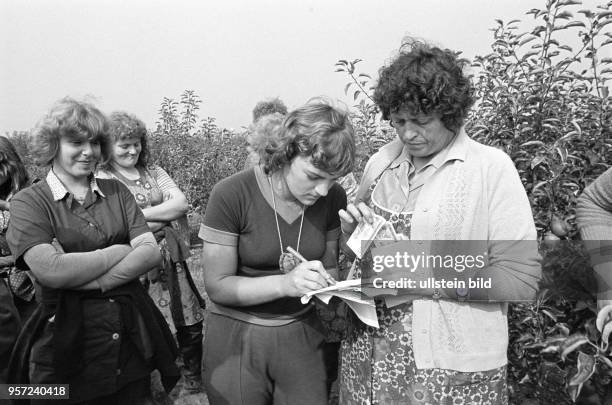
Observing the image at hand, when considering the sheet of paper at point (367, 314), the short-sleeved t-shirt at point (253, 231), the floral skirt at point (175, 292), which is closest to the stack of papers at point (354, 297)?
the sheet of paper at point (367, 314)

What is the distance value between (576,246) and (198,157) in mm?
7466

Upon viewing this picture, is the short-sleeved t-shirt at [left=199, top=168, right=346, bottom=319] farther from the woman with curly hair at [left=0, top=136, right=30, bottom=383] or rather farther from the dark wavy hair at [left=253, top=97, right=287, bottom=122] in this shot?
the dark wavy hair at [left=253, top=97, right=287, bottom=122]

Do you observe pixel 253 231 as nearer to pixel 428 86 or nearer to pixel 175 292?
pixel 428 86

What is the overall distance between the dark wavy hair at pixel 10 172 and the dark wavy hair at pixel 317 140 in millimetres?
1801

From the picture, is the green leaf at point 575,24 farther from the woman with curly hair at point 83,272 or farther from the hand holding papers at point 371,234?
the woman with curly hair at point 83,272

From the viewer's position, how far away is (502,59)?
9.87 feet

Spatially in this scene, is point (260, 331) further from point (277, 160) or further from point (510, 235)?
point (510, 235)

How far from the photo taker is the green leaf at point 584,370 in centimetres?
171

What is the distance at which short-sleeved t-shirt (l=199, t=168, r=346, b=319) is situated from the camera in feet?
6.89

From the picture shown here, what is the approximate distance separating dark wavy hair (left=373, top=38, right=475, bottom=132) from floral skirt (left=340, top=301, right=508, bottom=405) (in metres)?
0.73

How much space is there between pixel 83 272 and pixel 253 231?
0.80 m

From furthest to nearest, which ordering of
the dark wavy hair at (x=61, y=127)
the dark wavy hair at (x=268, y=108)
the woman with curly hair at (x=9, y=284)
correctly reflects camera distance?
the dark wavy hair at (x=268, y=108)
the woman with curly hair at (x=9, y=284)
the dark wavy hair at (x=61, y=127)

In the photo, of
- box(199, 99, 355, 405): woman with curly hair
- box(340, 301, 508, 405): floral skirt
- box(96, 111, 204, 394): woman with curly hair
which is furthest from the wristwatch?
box(96, 111, 204, 394): woman with curly hair

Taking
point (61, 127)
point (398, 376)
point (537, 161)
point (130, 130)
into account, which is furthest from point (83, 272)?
point (537, 161)
